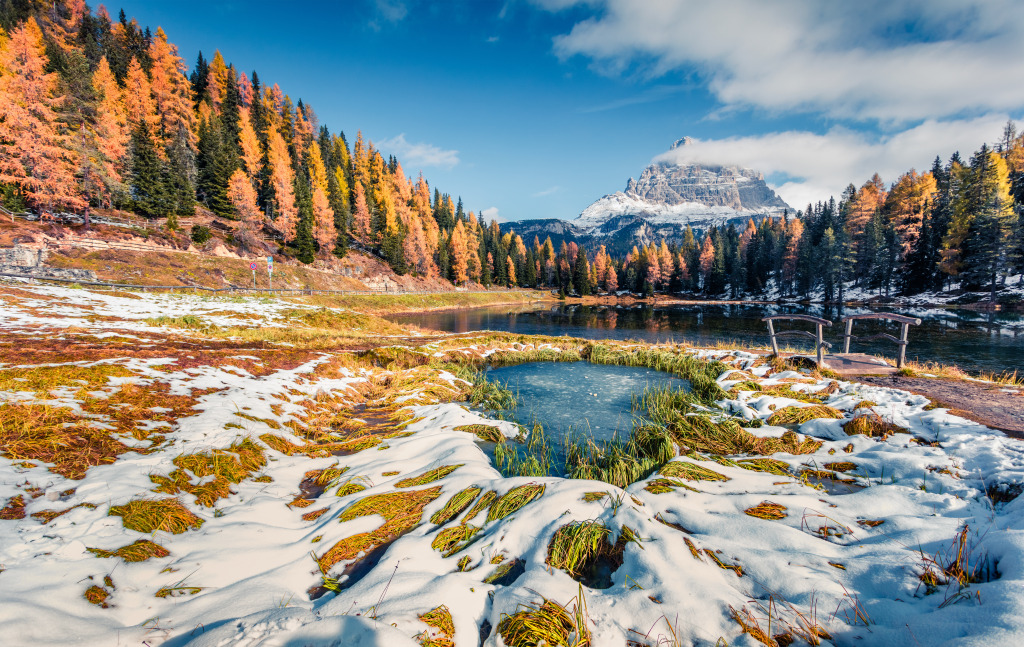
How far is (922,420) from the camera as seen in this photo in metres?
6.66

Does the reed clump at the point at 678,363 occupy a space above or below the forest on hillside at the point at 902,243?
below

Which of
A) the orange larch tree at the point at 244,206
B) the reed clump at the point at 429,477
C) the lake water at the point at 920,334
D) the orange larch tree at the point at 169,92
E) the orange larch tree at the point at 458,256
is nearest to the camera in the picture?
the reed clump at the point at 429,477

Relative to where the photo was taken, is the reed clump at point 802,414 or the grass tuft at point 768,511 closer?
the grass tuft at point 768,511

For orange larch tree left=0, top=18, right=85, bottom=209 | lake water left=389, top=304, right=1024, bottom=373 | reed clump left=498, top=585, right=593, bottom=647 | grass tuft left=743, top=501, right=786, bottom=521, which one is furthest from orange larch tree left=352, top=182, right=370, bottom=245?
reed clump left=498, top=585, right=593, bottom=647

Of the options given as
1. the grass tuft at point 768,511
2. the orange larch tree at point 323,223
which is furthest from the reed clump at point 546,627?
the orange larch tree at point 323,223

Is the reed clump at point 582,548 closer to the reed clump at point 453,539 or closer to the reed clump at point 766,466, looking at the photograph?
the reed clump at point 453,539

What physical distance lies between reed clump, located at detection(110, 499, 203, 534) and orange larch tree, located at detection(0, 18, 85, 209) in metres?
43.8

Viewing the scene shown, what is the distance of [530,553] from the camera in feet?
13.1

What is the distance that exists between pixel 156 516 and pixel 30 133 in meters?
45.1

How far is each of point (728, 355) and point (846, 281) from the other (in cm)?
6715

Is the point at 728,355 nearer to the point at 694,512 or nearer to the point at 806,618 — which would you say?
the point at 694,512

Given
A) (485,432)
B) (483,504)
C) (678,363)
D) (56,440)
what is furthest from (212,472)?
(678,363)

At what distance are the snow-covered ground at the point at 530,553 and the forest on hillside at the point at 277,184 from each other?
144 ft

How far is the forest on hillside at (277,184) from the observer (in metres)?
32.0
